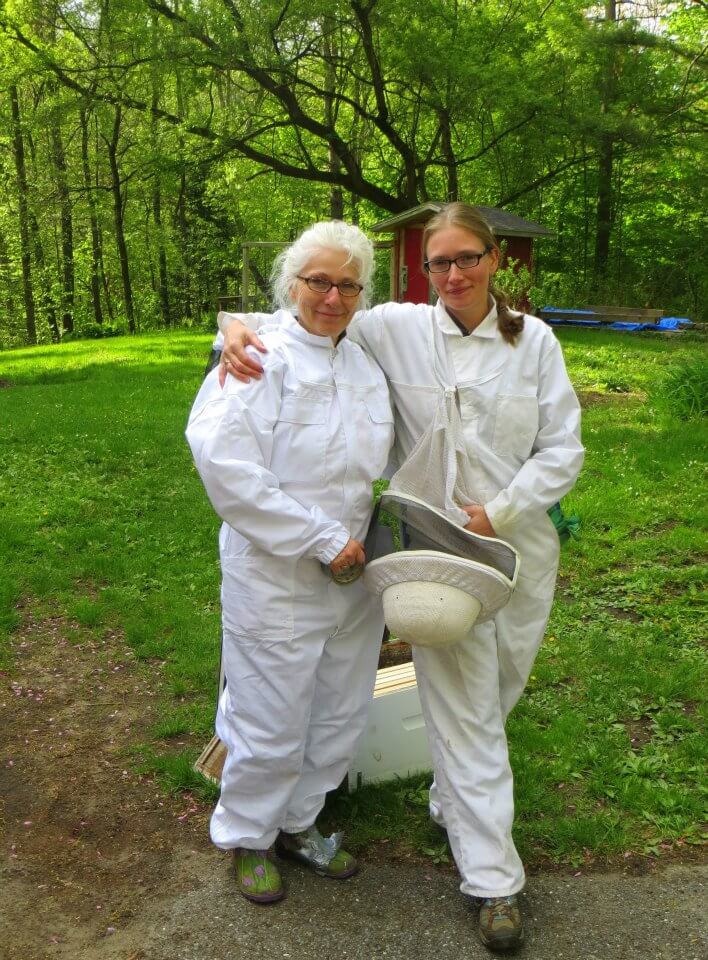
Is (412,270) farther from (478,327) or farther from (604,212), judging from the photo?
(478,327)

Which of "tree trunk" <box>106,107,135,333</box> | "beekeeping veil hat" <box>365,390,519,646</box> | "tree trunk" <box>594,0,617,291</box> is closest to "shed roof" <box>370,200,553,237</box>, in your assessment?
"tree trunk" <box>594,0,617,291</box>

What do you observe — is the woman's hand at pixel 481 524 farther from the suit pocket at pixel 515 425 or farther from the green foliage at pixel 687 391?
the green foliage at pixel 687 391

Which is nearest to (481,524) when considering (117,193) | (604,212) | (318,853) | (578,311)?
(318,853)

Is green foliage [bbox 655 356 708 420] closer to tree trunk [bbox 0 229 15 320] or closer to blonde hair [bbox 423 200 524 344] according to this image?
blonde hair [bbox 423 200 524 344]

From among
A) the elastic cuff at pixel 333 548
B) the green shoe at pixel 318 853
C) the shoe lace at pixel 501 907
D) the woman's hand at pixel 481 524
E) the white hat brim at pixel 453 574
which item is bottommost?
the green shoe at pixel 318 853

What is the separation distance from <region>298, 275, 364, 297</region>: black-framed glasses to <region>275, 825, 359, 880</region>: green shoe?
1.76 m

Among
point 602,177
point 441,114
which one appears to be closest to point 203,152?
point 441,114

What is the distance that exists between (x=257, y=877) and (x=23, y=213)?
27747 mm

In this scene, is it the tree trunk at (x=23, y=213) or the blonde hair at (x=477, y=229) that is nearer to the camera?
the blonde hair at (x=477, y=229)

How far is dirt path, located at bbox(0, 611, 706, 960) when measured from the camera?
8.62 ft

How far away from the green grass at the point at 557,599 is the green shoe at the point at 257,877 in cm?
42

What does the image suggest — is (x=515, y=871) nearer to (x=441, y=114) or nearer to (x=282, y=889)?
(x=282, y=889)

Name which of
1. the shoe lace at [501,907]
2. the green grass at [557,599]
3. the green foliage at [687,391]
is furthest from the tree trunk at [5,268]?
the shoe lace at [501,907]

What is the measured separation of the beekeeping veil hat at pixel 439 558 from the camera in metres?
2.51
